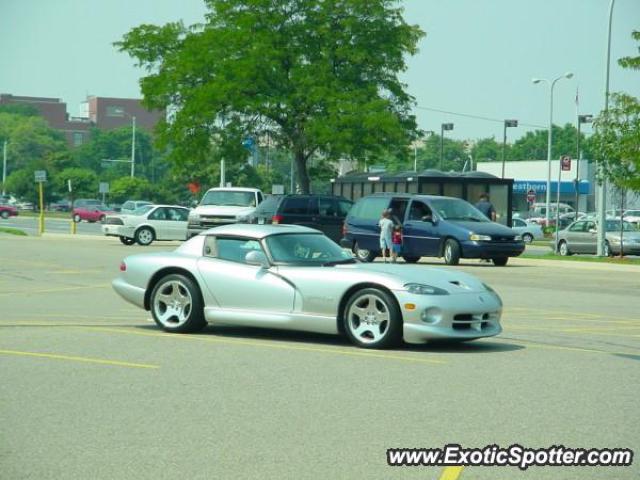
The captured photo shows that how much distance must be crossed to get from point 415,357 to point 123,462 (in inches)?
211

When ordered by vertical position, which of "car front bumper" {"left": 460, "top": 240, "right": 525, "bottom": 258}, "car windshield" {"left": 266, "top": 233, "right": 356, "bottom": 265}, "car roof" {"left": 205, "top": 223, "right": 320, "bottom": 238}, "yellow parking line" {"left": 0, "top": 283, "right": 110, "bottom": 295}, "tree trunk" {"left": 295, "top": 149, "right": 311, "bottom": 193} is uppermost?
"tree trunk" {"left": 295, "top": 149, "right": 311, "bottom": 193}

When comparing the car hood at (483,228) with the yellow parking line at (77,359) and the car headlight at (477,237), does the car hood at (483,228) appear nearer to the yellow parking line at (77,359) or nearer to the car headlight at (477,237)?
the car headlight at (477,237)

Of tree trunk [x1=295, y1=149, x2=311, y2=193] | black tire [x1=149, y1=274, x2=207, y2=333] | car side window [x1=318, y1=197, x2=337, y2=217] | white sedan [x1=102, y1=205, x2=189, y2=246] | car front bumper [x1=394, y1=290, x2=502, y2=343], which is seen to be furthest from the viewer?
tree trunk [x1=295, y1=149, x2=311, y2=193]

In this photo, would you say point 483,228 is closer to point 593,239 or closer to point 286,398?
point 593,239

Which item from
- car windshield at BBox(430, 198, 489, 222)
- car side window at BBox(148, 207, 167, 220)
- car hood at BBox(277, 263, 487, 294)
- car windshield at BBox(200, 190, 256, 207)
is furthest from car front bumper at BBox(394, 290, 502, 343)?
car side window at BBox(148, 207, 167, 220)

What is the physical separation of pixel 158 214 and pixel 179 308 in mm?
29714

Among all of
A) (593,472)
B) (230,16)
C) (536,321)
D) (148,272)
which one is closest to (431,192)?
(230,16)

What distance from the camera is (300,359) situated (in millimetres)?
11711

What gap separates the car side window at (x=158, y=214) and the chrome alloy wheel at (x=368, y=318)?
31.0m

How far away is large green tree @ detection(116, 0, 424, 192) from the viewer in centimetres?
4681

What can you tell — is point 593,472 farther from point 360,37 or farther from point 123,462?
point 360,37

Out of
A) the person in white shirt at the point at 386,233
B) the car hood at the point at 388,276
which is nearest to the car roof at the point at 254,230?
the car hood at the point at 388,276

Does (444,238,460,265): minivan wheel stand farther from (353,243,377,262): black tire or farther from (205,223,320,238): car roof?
(205,223,320,238): car roof

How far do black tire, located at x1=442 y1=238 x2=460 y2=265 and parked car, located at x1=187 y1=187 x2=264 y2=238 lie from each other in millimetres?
8798
